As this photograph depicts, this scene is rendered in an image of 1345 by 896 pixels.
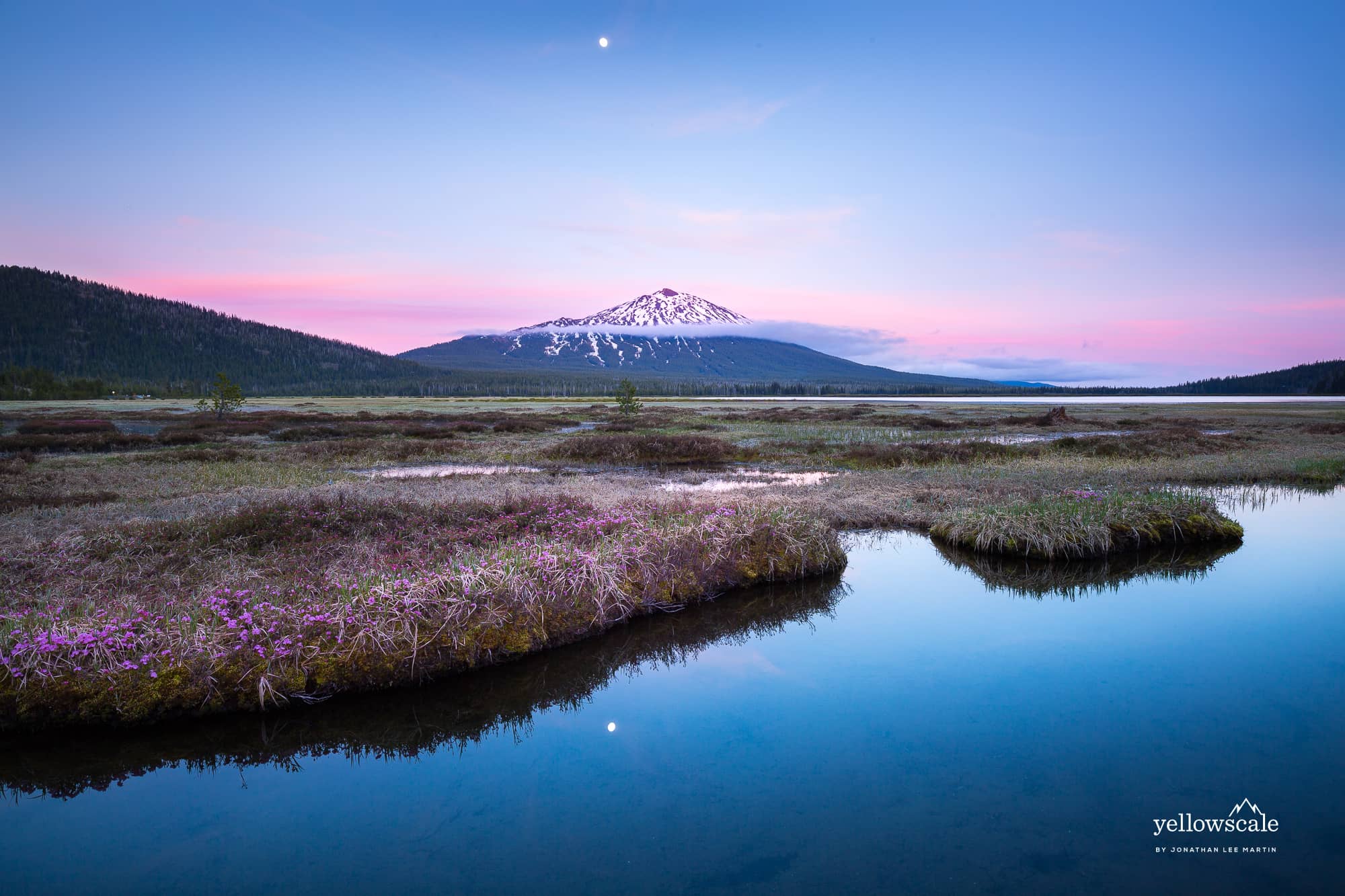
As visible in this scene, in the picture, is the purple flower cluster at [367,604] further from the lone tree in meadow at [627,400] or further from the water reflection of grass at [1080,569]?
the lone tree in meadow at [627,400]

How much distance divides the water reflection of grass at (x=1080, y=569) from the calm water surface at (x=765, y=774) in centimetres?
228

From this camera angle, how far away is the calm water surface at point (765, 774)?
5488 mm

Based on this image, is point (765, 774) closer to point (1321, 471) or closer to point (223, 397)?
point (1321, 471)

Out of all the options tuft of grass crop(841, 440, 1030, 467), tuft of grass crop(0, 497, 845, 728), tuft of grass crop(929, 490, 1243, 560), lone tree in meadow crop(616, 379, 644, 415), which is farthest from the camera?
lone tree in meadow crop(616, 379, 644, 415)

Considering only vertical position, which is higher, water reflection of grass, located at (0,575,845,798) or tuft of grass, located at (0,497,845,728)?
tuft of grass, located at (0,497,845,728)

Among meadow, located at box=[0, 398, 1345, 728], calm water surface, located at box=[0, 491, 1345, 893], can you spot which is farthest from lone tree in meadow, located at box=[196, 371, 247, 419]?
calm water surface, located at box=[0, 491, 1345, 893]

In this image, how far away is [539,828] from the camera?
612cm

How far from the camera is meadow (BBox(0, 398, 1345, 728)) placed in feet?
25.9

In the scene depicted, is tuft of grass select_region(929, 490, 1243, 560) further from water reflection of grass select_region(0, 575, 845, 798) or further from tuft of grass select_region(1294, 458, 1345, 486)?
tuft of grass select_region(1294, 458, 1345, 486)

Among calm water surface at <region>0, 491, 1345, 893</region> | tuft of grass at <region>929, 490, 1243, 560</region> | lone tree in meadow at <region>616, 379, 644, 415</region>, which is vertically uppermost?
lone tree in meadow at <region>616, 379, 644, 415</region>

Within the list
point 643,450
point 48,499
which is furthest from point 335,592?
point 643,450

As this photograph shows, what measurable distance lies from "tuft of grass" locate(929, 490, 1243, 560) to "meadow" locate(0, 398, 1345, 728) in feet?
0.19

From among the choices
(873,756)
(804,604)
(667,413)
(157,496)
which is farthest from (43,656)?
(667,413)

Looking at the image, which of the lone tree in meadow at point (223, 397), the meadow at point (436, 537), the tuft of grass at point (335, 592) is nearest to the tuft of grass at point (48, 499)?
the meadow at point (436, 537)
